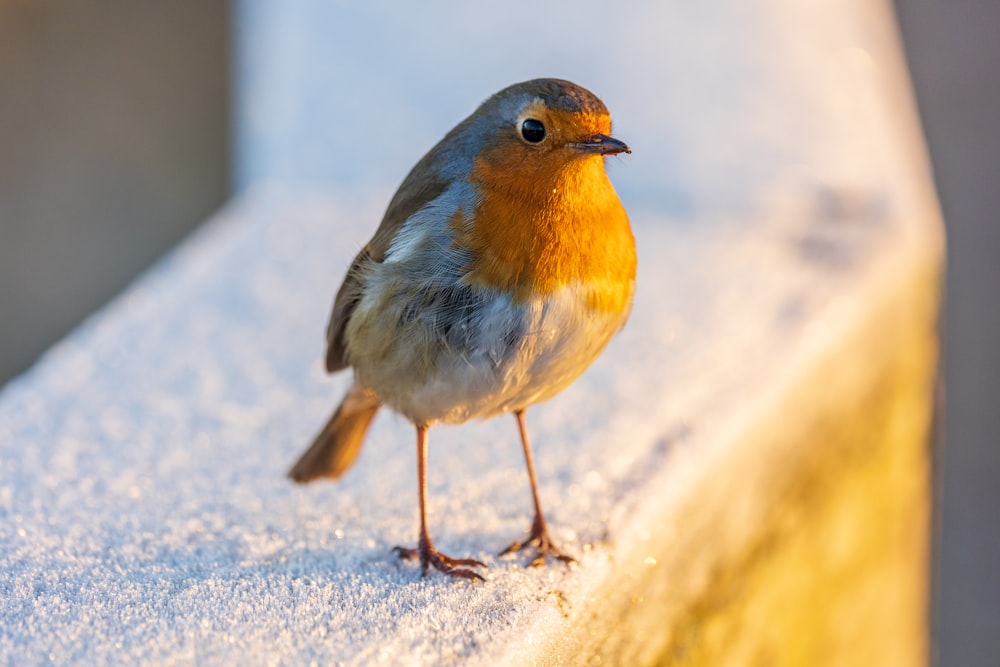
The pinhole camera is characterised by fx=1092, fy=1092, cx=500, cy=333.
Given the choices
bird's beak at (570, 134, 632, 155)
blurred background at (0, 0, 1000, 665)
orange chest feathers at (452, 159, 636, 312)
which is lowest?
blurred background at (0, 0, 1000, 665)

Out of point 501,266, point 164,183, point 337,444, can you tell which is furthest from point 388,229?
point 164,183

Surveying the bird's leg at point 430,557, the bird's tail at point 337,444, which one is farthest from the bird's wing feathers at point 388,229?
the bird's leg at point 430,557

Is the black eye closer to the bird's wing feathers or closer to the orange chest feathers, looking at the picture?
the orange chest feathers

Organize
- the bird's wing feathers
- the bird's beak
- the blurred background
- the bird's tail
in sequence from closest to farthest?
1. the bird's beak
2. the bird's wing feathers
3. the bird's tail
4. the blurred background

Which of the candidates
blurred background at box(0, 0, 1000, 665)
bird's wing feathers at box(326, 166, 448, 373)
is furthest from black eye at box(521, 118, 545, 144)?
blurred background at box(0, 0, 1000, 665)

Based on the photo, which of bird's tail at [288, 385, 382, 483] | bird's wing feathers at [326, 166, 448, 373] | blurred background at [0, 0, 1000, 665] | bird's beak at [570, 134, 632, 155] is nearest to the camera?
bird's beak at [570, 134, 632, 155]

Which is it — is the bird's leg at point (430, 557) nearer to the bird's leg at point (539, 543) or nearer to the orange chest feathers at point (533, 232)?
the bird's leg at point (539, 543)

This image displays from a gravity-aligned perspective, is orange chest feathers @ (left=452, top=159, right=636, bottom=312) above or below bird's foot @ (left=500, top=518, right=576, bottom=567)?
above

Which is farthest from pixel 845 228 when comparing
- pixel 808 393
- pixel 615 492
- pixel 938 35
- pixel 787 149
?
pixel 938 35
